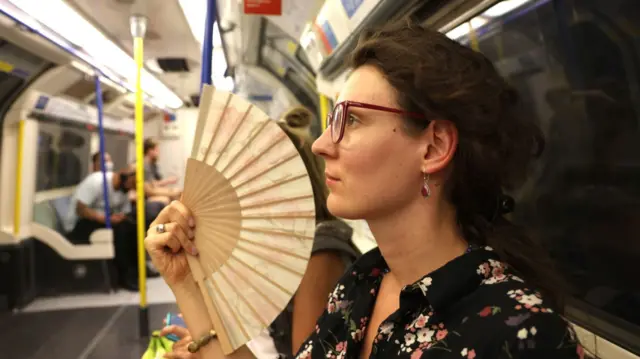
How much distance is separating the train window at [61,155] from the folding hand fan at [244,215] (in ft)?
14.2

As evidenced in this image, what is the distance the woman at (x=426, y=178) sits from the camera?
2.47ft

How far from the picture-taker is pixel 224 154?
1.01 metres

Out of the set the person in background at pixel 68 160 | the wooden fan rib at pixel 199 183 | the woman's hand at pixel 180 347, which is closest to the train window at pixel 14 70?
the person in background at pixel 68 160

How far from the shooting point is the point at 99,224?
492cm

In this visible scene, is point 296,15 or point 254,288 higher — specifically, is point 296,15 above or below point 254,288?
above

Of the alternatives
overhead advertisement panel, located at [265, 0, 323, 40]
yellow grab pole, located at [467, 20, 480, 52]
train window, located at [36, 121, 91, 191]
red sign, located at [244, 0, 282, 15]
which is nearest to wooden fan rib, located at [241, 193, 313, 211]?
yellow grab pole, located at [467, 20, 480, 52]

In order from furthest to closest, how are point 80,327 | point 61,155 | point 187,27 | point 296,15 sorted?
point 61,155 < point 80,327 < point 187,27 < point 296,15

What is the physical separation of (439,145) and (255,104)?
36.0 inches

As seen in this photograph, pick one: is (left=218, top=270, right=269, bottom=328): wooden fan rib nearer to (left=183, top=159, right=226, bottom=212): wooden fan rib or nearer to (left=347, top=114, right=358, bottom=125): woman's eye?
(left=183, top=159, right=226, bottom=212): wooden fan rib

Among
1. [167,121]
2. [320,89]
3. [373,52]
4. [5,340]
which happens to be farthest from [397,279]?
[167,121]

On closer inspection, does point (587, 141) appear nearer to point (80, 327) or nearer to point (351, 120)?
point (351, 120)

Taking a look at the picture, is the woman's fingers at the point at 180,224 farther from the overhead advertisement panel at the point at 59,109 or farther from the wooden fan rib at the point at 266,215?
the overhead advertisement panel at the point at 59,109

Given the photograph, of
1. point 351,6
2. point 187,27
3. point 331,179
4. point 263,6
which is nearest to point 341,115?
point 331,179

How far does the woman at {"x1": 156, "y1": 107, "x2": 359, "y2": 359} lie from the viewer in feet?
4.21
